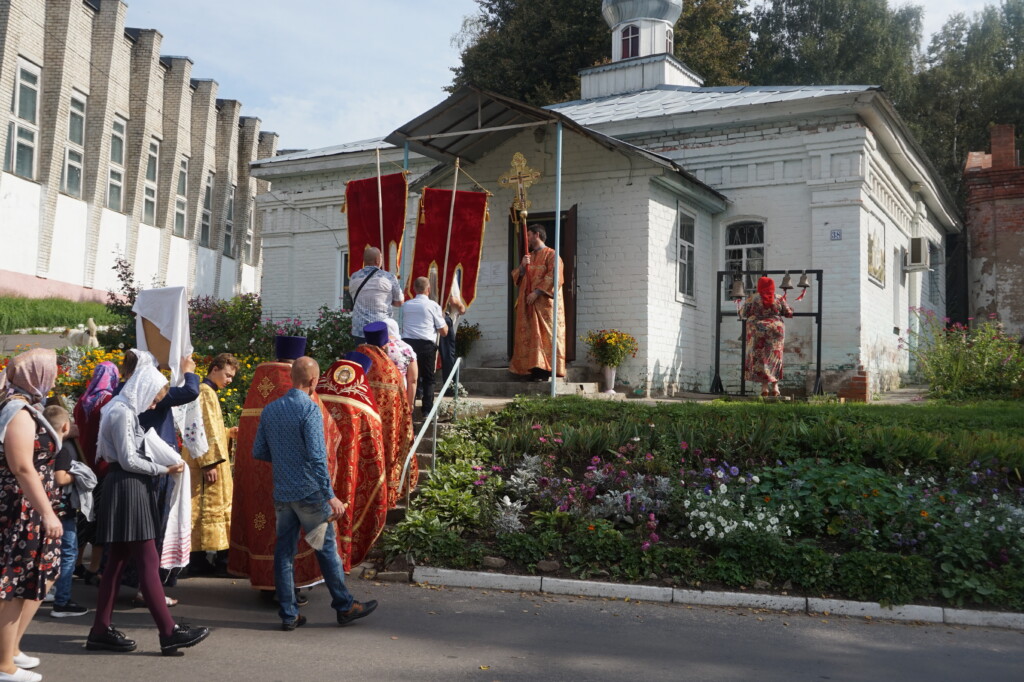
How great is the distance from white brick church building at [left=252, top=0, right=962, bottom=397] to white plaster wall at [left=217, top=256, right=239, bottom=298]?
21335 mm

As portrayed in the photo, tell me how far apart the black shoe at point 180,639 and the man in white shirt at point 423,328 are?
5057 mm

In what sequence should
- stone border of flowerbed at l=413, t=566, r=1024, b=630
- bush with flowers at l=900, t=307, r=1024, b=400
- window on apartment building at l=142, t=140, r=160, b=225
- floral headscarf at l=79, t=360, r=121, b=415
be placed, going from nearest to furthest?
floral headscarf at l=79, t=360, r=121, b=415, stone border of flowerbed at l=413, t=566, r=1024, b=630, bush with flowers at l=900, t=307, r=1024, b=400, window on apartment building at l=142, t=140, r=160, b=225

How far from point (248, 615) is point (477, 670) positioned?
1.84 m

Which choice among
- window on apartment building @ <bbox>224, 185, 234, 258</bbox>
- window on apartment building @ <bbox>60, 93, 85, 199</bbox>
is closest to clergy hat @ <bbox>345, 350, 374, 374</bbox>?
window on apartment building @ <bbox>60, 93, 85, 199</bbox>

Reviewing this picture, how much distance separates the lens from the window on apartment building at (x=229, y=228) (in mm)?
36156

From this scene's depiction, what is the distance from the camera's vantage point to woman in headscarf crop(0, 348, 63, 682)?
413 cm

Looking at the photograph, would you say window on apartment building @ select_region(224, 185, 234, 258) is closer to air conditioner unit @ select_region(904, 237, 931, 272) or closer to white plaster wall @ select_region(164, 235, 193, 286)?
white plaster wall @ select_region(164, 235, 193, 286)

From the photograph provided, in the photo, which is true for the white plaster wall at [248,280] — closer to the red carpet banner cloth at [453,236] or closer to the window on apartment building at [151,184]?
the window on apartment building at [151,184]

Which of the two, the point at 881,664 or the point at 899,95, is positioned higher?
the point at 899,95

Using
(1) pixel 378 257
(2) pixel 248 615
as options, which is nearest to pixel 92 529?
(2) pixel 248 615

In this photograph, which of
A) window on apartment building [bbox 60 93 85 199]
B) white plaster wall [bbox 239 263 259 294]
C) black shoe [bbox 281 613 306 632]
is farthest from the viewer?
white plaster wall [bbox 239 263 259 294]

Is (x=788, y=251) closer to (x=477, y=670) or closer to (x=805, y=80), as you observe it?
(x=477, y=670)

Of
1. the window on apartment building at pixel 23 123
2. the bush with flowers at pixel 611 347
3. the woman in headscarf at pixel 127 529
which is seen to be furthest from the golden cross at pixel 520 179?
the window on apartment building at pixel 23 123

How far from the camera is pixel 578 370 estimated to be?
13.4 meters
